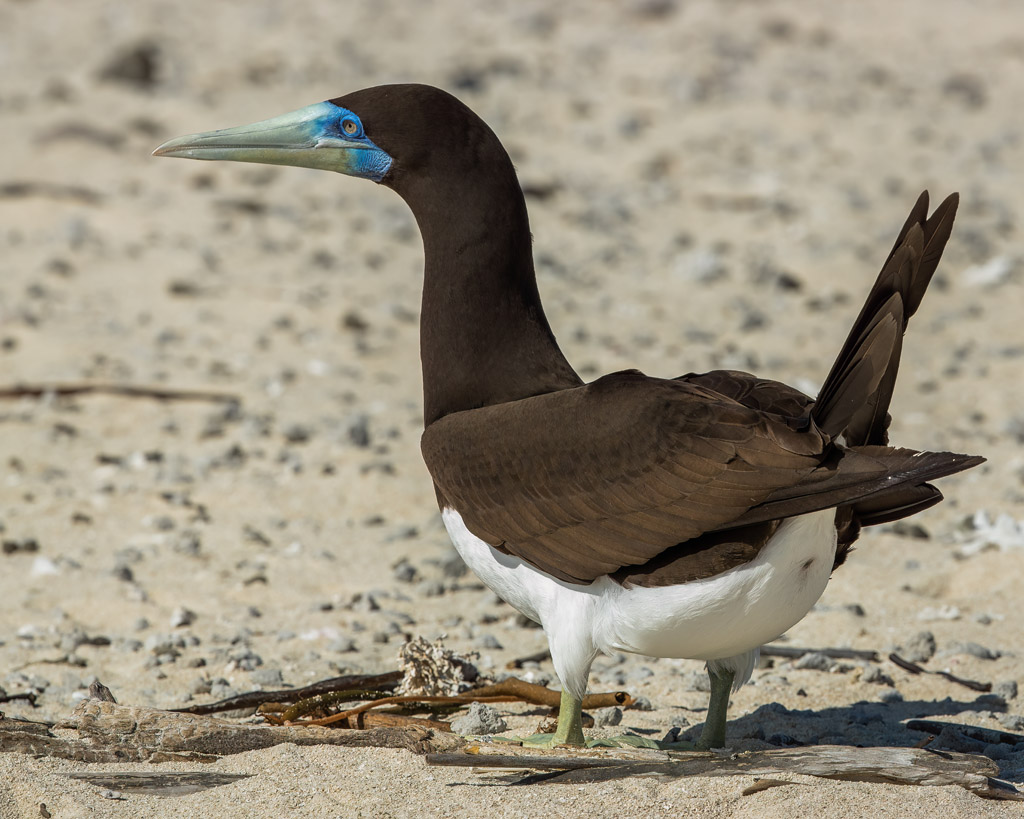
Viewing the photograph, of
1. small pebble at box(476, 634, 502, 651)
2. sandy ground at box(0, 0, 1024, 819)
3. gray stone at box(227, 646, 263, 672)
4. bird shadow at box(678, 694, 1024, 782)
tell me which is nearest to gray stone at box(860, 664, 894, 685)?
sandy ground at box(0, 0, 1024, 819)

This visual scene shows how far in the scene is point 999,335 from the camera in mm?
10859

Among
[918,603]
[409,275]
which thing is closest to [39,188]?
[409,275]

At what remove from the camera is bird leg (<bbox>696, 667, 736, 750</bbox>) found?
4754 mm

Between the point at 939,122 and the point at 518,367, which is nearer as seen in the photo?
the point at 518,367

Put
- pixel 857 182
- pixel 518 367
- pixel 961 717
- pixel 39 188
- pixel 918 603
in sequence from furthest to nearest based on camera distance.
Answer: pixel 857 182 → pixel 39 188 → pixel 918 603 → pixel 961 717 → pixel 518 367

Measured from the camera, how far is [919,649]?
5.99 metres

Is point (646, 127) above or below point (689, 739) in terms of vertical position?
above

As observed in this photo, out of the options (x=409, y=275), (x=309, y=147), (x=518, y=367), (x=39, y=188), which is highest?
(x=39, y=188)

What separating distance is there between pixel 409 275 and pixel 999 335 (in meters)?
4.82

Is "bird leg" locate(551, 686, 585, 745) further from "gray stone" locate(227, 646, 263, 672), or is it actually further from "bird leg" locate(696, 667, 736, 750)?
"gray stone" locate(227, 646, 263, 672)

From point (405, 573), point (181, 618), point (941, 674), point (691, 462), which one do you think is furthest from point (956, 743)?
point (181, 618)

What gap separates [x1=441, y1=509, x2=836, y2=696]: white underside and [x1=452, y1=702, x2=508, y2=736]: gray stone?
0.56 meters

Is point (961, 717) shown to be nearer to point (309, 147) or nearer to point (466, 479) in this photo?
point (466, 479)

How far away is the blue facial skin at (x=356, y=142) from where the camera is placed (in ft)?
16.6
